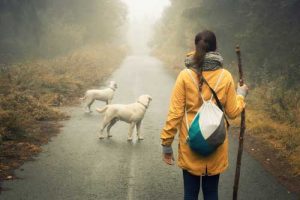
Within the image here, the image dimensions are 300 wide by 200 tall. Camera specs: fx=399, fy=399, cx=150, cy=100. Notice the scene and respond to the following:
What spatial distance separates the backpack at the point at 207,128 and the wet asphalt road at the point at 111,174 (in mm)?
2696

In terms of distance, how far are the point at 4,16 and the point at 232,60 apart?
20.4 metres

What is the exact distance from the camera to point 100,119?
12297 millimetres

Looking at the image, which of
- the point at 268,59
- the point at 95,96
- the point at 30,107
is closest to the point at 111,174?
the point at 30,107

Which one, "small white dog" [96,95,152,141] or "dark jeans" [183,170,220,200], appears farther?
"small white dog" [96,95,152,141]

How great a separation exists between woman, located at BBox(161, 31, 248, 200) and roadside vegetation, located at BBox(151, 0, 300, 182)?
4023 millimetres

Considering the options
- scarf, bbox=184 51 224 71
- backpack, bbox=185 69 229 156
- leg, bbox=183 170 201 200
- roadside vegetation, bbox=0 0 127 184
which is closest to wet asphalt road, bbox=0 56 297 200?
roadside vegetation, bbox=0 0 127 184

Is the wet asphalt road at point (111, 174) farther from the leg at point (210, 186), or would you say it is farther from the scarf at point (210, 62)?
the scarf at point (210, 62)

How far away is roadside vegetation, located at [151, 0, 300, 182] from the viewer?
10266 mm

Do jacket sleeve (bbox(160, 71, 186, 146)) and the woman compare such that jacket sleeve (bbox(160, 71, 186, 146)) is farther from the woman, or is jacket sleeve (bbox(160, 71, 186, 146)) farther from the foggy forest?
the foggy forest

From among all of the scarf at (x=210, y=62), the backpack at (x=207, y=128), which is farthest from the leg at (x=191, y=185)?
the scarf at (x=210, y=62)

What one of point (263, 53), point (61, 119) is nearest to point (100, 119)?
point (61, 119)

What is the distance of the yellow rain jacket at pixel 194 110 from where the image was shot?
3922 mm

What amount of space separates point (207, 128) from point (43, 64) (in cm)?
2122

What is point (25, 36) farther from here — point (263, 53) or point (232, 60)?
point (263, 53)
